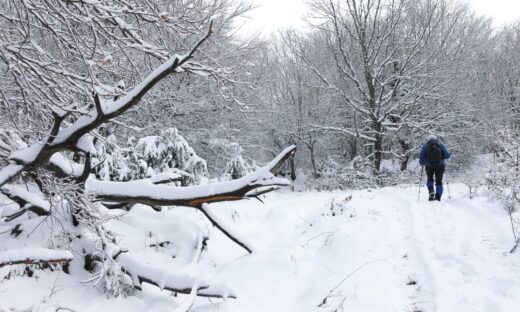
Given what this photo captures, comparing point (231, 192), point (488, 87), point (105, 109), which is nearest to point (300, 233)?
point (231, 192)

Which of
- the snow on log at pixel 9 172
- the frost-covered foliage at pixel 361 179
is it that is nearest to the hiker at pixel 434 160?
the frost-covered foliage at pixel 361 179

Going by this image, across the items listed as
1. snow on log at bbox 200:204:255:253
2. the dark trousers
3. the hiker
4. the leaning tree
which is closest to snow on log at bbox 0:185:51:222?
the leaning tree

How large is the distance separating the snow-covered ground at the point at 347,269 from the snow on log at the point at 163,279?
0.22m

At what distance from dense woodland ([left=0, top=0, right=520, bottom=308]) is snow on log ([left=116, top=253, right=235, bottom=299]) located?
0.05ft

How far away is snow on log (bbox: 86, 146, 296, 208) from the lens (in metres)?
3.42

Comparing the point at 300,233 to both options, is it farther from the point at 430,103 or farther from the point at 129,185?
the point at 430,103

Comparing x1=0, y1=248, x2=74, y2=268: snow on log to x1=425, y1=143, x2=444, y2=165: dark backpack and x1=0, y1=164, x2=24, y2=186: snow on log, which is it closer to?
x1=0, y1=164, x2=24, y2=186: snow on log

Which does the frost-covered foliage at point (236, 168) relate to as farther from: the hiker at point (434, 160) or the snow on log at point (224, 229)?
the snow on log at point (224, 229)

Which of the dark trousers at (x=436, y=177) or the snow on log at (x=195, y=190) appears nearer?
the snow on log at (x=195, y=190)

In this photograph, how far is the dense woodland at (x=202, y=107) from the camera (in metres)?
3.18

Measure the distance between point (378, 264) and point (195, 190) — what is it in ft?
9.04

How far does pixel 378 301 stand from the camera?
12.5ft

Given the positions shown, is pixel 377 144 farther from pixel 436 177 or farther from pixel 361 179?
pixel 436 177

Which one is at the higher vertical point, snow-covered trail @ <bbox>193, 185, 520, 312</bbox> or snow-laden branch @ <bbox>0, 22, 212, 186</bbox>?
snow-laden branch @ <bbox>0, 22, 212, 186</bbox>
